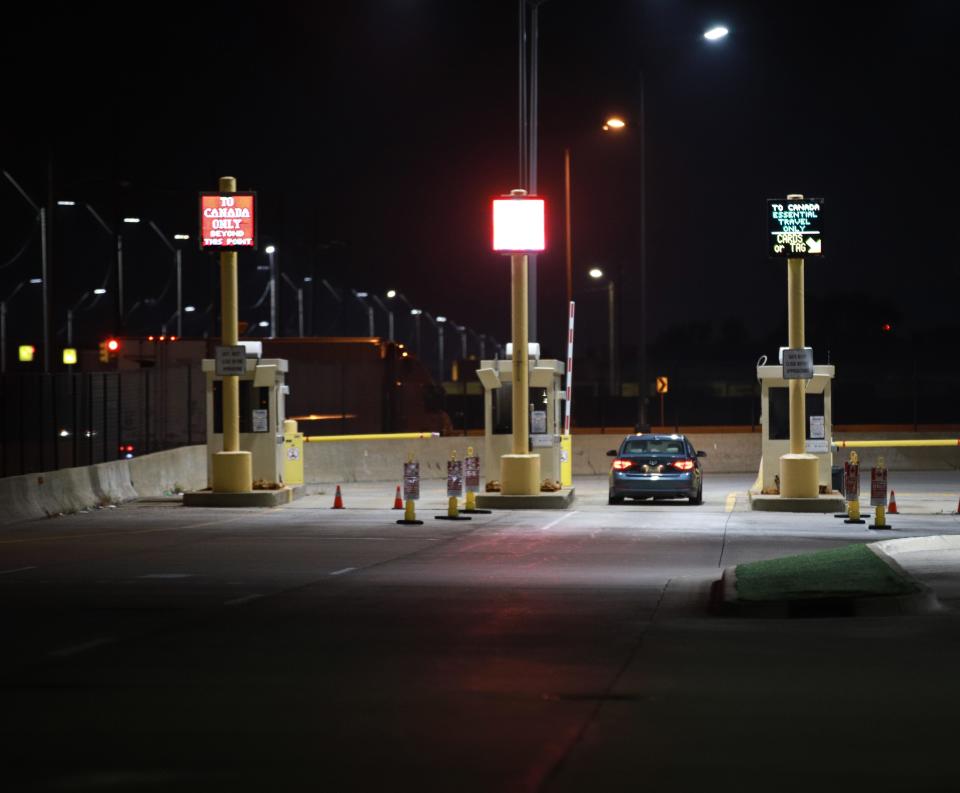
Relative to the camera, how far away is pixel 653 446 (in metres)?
32.3

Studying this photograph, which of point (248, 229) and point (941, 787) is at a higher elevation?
point (248, 229)

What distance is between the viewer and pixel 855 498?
87.4 ft

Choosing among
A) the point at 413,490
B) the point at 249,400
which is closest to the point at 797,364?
the point at 413,490

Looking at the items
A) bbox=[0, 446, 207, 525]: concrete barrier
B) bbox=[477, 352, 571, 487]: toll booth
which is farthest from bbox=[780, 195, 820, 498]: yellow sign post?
bbox=[0, 446, 207, 525]: concrete barrier

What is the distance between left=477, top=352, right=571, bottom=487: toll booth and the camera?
32.5 meters

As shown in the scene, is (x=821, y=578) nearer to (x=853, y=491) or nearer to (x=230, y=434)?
(x=853, y=491)

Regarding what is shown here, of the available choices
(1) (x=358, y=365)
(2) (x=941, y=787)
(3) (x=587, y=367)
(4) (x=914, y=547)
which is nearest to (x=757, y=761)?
(2) (x=941, y=787)

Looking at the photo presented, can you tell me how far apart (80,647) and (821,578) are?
7414mm

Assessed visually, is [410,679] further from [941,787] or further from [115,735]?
[941,787]

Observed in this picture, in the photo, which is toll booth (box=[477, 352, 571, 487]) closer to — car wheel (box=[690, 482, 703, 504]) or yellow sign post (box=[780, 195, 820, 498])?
car wheel (box=[690, 482, 703, 504])

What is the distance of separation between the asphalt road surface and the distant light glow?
436 inches

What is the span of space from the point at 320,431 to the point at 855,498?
33.3m

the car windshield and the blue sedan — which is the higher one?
the car windshield

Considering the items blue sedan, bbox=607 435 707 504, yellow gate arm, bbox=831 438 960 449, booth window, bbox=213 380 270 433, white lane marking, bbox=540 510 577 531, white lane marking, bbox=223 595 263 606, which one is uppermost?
booth window, bbox=213 380 270 433
